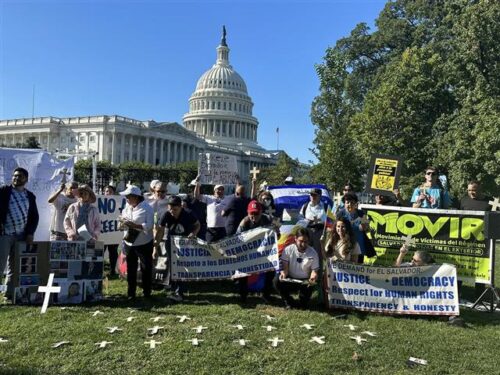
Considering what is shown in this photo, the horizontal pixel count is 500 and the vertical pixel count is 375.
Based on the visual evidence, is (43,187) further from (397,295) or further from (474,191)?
(474,191)

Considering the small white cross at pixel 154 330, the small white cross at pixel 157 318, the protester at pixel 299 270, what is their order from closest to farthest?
the small white cross at pixel 154 330
the small white cross at pixel 157 318
the protester at pixel 299 270

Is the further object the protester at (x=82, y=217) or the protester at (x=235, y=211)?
the protester at (x=235, y=211)

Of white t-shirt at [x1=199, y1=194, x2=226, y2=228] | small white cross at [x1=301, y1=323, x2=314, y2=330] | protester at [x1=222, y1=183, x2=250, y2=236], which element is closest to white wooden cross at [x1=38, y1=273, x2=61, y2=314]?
protester at [x1=222, y1=183, x2=250, y2=236]

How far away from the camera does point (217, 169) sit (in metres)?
13.3

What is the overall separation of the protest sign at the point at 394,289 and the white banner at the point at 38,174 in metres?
6.27

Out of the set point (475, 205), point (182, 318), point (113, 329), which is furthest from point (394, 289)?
point (113, 329)

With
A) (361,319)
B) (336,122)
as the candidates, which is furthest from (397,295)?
(336,122)

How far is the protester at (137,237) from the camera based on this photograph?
25.9 ft

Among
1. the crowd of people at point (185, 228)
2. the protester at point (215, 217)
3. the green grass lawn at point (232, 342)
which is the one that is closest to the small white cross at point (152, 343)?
the green grass lawn at point (232, 342)

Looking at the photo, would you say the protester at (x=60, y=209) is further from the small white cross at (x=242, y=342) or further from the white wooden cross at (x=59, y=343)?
the small white cross at (x=242, y=342)

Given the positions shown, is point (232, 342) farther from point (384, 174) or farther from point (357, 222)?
point (384, 174)

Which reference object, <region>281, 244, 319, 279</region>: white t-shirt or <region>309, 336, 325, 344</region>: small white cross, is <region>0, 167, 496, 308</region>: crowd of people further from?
<region>309, 336, 325, 344</region>: small white cross

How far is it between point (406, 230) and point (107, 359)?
236 inches

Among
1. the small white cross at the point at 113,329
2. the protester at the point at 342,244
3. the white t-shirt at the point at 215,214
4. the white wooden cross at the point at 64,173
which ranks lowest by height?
the small white cross at the point at 113,329
